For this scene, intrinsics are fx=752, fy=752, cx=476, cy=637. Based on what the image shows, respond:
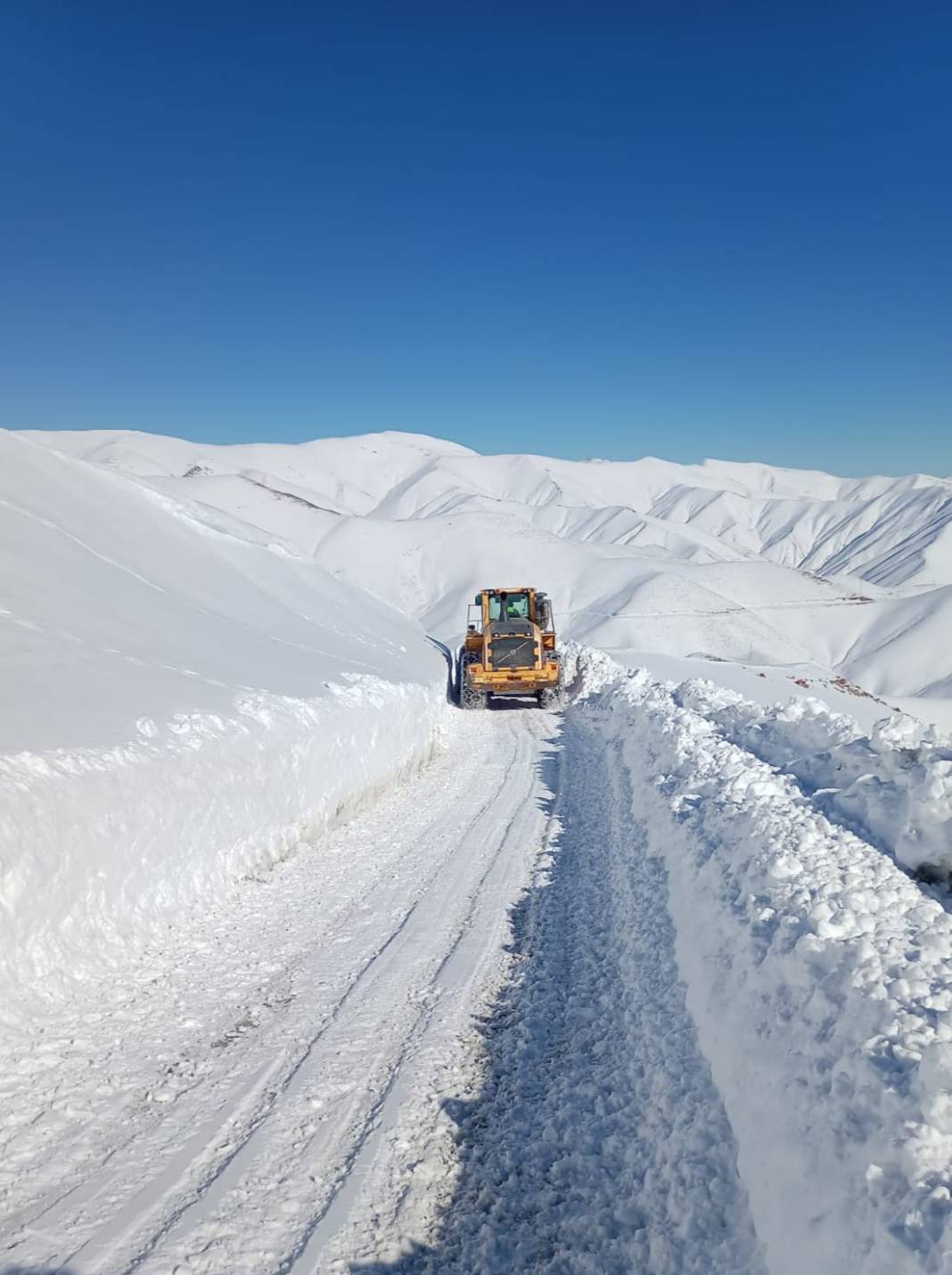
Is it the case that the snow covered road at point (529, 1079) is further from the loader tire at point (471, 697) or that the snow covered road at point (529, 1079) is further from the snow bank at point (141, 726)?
the loader tire at point (471, 697)

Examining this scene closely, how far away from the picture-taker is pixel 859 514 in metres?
178

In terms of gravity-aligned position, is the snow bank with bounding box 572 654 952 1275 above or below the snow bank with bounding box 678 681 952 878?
below

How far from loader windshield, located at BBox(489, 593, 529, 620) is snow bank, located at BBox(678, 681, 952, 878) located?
29.9 feet

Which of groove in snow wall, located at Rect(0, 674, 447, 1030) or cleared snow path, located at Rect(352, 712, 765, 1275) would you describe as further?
groove in snow wall, located at Rect(0, 674, 447, 1030)

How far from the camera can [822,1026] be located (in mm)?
3258

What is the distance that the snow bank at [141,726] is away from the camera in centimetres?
468

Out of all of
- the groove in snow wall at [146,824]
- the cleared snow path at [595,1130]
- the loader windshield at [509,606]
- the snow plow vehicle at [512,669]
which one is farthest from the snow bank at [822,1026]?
the loader windshield at [509,606]

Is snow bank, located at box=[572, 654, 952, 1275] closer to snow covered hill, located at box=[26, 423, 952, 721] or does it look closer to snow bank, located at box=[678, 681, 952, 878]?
snow bank, located at box=[678, 681, 952, 878]

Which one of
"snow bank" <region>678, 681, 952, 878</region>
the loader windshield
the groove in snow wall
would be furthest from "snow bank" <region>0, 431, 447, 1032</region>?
"snow bank" <region>678, 681, 952, 878</region>

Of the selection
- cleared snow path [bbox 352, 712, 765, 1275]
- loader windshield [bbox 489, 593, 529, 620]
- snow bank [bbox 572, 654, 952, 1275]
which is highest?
loader windshield [bbox 489, 593, 529, 620]

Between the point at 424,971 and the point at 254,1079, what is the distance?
1442mm

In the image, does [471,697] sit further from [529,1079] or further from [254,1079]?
[254,1079]

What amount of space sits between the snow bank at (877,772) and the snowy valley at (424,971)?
4 centimetres

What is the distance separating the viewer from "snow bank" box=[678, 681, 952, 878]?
5277mm
